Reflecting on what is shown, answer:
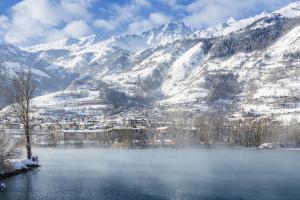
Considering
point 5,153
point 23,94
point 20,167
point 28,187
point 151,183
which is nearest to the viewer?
point 28,187

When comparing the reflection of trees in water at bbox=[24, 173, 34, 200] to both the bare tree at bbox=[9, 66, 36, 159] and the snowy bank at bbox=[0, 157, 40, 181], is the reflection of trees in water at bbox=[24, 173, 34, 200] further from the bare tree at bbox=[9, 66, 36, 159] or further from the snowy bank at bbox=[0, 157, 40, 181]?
the bare tree at bbox=[9, 66, 36, 159]

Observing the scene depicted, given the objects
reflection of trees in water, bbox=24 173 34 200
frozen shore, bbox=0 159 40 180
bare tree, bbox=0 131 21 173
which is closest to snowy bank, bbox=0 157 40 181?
frozen shore, bbox=0 159 40 180

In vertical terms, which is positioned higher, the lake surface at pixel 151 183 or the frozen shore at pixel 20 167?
the frozen shore at pixel 20 167

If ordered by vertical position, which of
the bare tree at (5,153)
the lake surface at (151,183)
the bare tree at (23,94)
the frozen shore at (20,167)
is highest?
the bare tree at (23,94)

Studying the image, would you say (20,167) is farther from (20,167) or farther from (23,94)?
(23,94)

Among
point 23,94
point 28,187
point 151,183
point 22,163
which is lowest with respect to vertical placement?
point 151,183

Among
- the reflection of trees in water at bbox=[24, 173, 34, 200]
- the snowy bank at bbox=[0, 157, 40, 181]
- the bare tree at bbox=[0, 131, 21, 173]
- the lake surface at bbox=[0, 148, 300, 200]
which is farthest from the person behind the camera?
the snowy bank at bbox=[0, 157, 40, 181]

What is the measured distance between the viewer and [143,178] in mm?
78500

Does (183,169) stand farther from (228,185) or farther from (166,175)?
(228,185)

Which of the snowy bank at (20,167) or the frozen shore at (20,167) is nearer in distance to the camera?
the frozen shore at (20,167)

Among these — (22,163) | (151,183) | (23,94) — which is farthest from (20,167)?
(151,183)

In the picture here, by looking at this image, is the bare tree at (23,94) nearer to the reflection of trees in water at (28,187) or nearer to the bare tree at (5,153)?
the bare tree at (5,153)

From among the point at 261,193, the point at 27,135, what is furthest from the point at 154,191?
the point at 27,135

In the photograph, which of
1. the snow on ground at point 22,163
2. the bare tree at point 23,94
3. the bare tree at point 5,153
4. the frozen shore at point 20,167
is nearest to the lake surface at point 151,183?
the frozen shore at point 20,167
